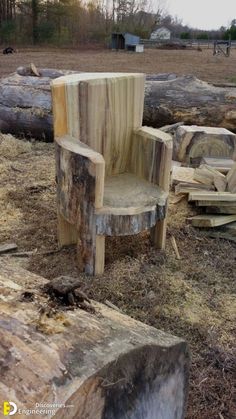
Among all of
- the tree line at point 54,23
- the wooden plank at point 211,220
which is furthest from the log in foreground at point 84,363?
the tree line at point 54,23

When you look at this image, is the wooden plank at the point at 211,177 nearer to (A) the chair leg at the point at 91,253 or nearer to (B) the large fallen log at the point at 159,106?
(A) the chair leg at the point at 91,253

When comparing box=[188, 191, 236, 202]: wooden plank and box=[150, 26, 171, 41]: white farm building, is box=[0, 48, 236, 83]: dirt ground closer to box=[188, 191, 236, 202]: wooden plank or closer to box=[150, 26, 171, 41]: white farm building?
box=[188, 191, 236, 202]: wooden plank

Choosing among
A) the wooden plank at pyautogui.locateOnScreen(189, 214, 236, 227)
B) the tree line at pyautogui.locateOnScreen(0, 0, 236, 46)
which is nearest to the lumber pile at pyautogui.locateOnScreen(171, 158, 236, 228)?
the wooden plank at pyautogui.locateOnScreen(189, 214, 236, 227)

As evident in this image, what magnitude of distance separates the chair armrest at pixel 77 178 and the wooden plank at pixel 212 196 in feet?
3.46

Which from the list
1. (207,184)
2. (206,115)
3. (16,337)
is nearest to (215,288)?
(207,184)

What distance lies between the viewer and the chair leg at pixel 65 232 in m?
2.95

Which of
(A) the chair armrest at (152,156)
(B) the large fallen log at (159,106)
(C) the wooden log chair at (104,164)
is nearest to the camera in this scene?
(C) the wooden log chair at (104,164)

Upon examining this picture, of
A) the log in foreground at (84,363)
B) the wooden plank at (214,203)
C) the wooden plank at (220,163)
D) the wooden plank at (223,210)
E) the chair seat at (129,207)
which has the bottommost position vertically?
the wooden plank at (223,210)

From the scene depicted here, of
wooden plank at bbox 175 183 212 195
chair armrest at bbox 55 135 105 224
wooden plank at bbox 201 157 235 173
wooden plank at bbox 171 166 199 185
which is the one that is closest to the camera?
chair armrest at bbox 55 135 105 224

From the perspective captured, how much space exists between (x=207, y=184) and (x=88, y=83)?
4.43 feet

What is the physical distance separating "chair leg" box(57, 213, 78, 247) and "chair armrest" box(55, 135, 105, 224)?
0.62 ft

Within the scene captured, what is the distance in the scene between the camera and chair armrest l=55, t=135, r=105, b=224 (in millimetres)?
2391

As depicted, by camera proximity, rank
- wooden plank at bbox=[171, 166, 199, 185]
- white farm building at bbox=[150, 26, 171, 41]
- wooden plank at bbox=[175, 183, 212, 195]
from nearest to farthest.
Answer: wooden plank at bbox=[175, 183, 212, 195], wooden plank at bbox=[171, 166, 199, 185], white farm building at bbox=[150, 26, 171, 41]

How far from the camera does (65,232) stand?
300cm
